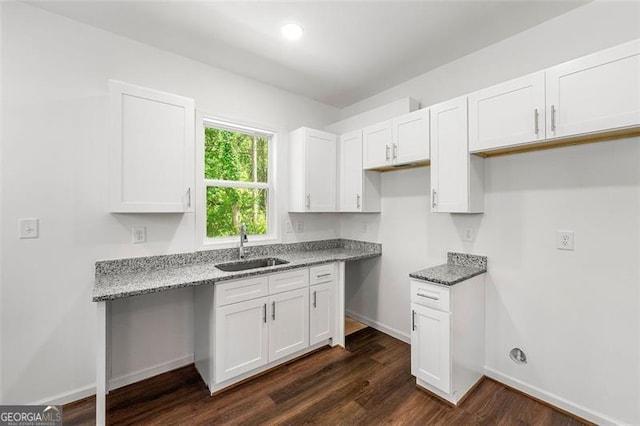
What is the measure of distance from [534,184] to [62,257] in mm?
3464

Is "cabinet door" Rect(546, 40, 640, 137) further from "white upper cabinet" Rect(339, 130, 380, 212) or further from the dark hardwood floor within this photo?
the dark hardwood floor

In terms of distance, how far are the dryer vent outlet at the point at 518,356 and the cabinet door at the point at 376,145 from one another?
6.10 feet

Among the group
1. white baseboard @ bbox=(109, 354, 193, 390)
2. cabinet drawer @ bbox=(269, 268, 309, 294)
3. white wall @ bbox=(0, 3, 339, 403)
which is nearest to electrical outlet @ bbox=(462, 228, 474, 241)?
cabinet drawer @ bbox=(269, 268, 309, 294)

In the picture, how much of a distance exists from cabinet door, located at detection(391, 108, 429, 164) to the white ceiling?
1.77 ft

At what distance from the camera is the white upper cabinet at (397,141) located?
8.10 ft

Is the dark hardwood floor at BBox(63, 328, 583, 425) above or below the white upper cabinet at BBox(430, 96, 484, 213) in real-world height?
below

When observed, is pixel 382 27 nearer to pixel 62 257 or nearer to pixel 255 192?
pixel 255 192

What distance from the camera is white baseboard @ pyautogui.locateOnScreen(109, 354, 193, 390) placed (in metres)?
2.21

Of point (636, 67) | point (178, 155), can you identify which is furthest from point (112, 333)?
point (636, 67)

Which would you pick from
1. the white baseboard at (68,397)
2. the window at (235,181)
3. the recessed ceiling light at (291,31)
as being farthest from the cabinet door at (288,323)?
the recessed ceiling light at (291,31)

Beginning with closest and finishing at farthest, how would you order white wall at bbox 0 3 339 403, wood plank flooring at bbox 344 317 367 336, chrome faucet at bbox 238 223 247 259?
white wall at bbox 0 3 339 403 < chrome faucet at bbox 238 223 247 259 < wood plank flooring at bbox 344 317 367 336

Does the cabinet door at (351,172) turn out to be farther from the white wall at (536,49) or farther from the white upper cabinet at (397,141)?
the white wall at (536,49)

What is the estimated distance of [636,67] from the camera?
1.47 metres

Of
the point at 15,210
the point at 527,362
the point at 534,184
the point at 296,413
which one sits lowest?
the point at 296,413
